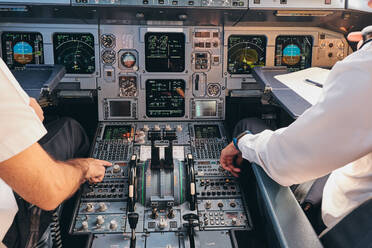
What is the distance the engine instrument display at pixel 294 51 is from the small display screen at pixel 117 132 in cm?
121

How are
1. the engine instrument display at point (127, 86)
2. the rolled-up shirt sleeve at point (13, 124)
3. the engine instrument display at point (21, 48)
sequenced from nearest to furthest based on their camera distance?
the rolled-up shirt sleeve at point (13, 124), the engine instrument display at point (21, 48), the engine instrument display at point (127, 86)

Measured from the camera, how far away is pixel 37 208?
187 cm

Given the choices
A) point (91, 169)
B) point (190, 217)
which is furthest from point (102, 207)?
point (190, 217)

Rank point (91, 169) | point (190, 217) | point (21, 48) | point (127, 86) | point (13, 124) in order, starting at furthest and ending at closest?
point (127, 86), point (21, 48), point (91, 169), point (190, 217), point (13, 124)

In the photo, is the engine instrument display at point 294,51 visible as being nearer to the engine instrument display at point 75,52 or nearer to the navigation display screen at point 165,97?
the navigation display screen at point 165,97

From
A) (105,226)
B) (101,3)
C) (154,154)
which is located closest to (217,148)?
(154,154)

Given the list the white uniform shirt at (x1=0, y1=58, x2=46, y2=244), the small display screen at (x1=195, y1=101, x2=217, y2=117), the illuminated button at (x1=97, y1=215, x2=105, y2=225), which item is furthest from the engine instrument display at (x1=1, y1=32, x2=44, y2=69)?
the white uniform shirt at (x1=0, y1=58, x2=46, y2=244)

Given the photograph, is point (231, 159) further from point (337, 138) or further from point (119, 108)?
point (119, 108)

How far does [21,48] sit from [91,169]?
118 cm

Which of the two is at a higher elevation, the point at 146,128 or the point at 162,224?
the point at 146,128

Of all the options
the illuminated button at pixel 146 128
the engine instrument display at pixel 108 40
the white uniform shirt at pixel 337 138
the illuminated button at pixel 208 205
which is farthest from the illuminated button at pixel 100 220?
the engine instrument display at pixel 108 40

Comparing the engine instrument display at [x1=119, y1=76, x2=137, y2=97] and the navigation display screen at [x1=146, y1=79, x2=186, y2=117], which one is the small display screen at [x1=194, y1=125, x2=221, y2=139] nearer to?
the navigation display screen at [x1=146, y1=79, x2=186, y2=117]

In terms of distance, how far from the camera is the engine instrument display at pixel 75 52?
2732 mm

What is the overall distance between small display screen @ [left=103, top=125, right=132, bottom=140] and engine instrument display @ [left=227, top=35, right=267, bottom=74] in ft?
2.86
